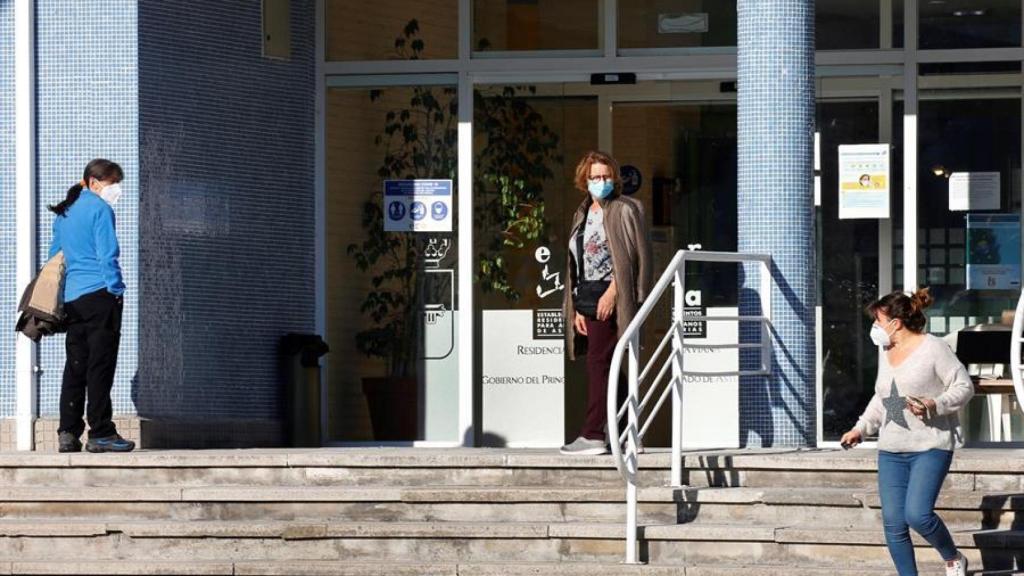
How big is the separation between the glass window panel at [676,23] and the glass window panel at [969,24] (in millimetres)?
1250

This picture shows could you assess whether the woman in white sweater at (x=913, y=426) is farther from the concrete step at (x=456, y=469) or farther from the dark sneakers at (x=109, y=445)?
the dark sneakers at (x=109, y=445)

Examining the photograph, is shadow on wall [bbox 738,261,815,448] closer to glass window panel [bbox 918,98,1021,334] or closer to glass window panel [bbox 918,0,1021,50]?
glass window panel [bbox 918,98,1021,334]

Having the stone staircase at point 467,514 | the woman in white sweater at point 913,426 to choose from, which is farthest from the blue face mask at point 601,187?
the woman in white sweater at point 913,426

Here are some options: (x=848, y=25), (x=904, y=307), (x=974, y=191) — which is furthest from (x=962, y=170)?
(x=904, y=307)

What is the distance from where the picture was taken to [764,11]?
1120cm

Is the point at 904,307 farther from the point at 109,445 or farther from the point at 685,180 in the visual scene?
the point at 109,445

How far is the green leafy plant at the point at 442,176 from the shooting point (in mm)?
13109

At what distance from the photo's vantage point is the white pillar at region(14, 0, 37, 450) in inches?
456

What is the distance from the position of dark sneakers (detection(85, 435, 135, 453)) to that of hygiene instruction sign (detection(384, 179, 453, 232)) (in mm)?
2809

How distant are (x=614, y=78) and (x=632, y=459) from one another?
4257 mm

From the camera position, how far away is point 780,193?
11148 millimetres

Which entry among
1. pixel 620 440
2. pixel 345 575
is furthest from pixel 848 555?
pixel 345 575

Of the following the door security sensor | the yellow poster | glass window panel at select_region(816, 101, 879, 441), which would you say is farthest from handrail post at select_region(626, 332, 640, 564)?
the door security sensor

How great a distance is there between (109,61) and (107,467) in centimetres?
258
